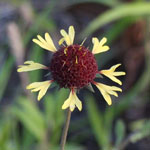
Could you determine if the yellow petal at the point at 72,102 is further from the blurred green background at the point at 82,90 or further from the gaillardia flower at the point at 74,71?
the blurred green background at the point at 82,90

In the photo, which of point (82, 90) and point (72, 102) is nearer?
point (72, 102)

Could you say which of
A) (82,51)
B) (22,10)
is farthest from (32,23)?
(82,51)

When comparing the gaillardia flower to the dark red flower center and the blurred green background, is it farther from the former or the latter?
the blurred green background

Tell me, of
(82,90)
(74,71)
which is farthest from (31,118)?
(74,71)

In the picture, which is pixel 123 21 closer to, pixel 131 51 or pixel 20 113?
pixel 131 51

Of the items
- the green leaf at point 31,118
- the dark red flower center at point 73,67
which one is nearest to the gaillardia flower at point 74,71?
the dark red flower center at point 73,67

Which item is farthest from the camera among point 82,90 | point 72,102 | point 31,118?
point 82,90

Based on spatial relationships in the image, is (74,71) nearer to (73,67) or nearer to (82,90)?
(73,67)
